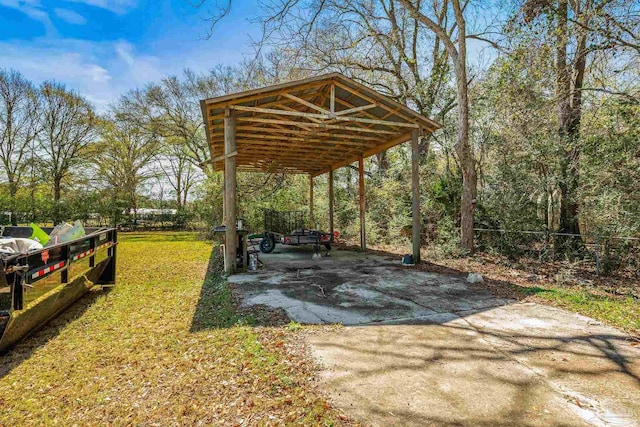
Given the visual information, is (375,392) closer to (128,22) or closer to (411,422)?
(411,422)

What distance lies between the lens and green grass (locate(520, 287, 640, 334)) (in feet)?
12.6

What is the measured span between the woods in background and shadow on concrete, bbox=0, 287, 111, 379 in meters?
3.39

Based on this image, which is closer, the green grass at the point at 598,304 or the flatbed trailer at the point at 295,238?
the green grass at the point at 598,304

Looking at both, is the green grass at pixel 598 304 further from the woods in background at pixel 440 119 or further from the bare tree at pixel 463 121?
the bare tree at pixel 463 121

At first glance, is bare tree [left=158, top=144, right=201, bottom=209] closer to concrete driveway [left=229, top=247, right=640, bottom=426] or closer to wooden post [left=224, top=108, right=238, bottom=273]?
wooden post [left=224, top=108, right=238, bottom=273]

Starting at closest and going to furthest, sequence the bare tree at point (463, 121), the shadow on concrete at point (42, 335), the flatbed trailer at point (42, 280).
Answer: the flatbed trailer at point (42, 280) → the shadow on concrete at point (42, 335) → the bare tree at point (463, 121)

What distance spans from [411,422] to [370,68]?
12059 mm

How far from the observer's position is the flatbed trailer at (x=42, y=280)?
9.36 feet

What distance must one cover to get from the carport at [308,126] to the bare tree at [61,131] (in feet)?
47.5

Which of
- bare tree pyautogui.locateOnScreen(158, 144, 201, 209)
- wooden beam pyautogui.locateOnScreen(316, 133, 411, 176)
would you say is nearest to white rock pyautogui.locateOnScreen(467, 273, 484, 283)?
wooden beam pyautogui.locateOnScreen(316, 133, 411, 176)

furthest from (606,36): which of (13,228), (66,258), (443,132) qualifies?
(13,228)

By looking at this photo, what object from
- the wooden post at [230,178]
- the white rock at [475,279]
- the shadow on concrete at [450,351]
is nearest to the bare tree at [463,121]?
the white rock at [475,279]

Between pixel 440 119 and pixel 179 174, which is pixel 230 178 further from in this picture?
pixel 179 174

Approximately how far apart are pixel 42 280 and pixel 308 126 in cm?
516
